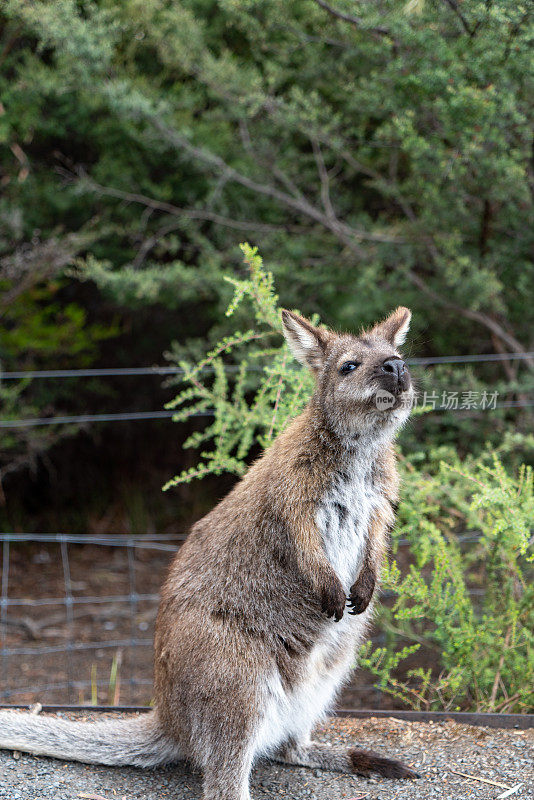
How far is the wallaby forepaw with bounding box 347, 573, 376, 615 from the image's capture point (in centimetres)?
352

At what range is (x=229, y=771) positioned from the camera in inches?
128

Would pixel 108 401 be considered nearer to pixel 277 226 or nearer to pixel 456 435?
pixel 277 226

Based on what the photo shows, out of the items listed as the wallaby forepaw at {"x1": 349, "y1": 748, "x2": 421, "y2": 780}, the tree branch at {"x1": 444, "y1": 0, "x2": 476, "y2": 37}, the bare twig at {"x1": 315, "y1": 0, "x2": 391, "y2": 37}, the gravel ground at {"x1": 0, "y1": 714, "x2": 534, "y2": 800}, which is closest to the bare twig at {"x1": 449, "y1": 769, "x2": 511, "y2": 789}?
the gravel ground at {"x1": 0, "y1": 714, "x2": 534, "y2": 800}

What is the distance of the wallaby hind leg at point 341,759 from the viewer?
11.8 feet

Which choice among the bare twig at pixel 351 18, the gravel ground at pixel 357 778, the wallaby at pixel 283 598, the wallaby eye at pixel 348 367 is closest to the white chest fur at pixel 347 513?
the wallaby at pixel 283 598

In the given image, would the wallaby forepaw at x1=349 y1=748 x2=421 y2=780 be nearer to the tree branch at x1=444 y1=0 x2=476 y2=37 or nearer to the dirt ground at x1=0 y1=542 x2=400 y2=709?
the dirt ground at x1=0 y1=542 x2=400 y2=709

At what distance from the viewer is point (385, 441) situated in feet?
11.7

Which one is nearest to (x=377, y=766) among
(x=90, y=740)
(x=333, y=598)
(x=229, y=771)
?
(x=229, y=771)

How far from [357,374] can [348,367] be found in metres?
0.09

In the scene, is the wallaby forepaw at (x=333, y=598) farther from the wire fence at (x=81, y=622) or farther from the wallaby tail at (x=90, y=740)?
the wire fence at (x=81, y=622)

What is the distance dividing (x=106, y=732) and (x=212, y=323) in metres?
5.63

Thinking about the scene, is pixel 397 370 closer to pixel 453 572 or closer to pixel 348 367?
pixel 348 367

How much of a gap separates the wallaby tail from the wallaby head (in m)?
1.55

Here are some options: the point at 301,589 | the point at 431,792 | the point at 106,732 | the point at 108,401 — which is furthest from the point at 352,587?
the point at 108,401
